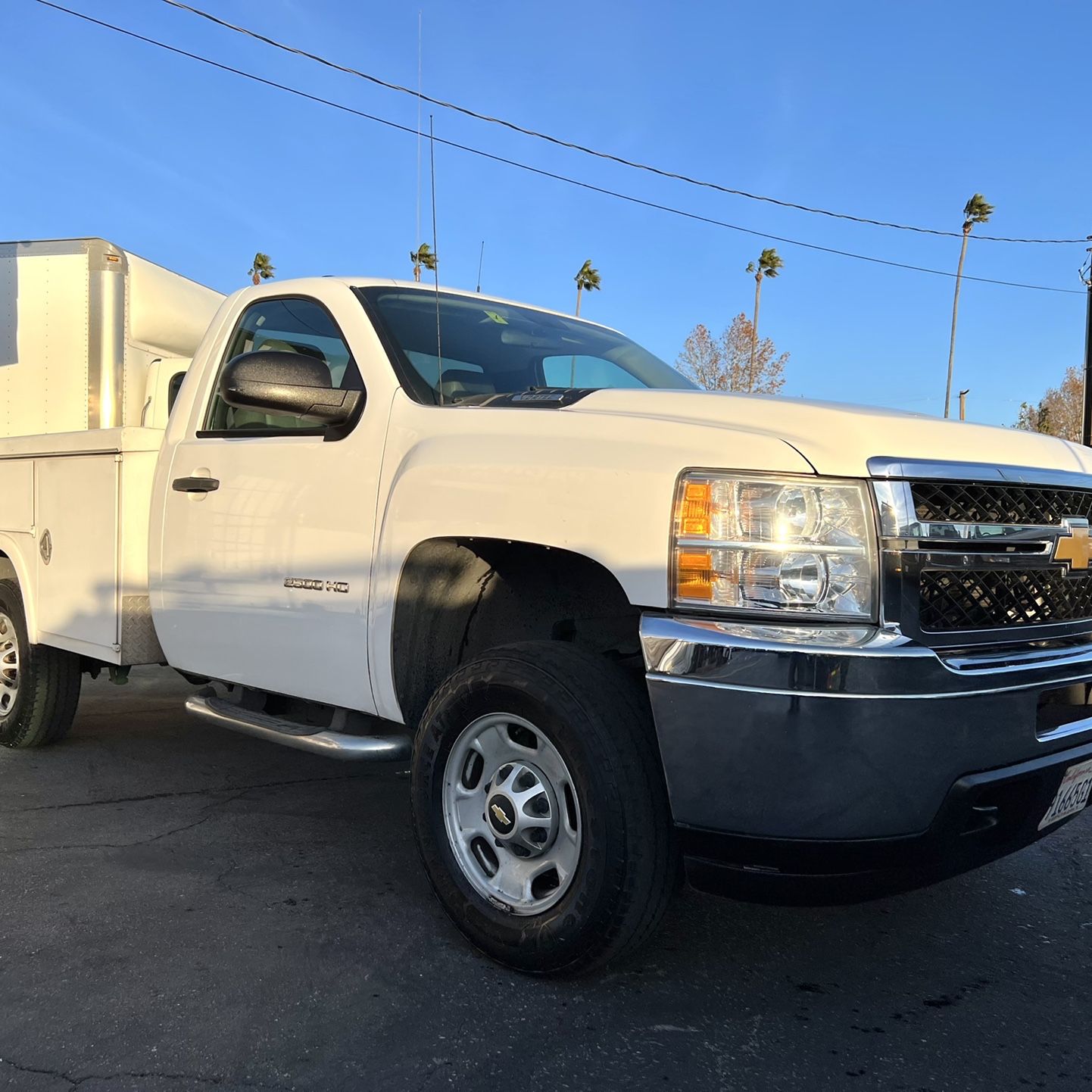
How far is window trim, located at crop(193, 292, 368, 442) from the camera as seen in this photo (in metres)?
3.26

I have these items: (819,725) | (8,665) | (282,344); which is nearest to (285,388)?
(282,344)

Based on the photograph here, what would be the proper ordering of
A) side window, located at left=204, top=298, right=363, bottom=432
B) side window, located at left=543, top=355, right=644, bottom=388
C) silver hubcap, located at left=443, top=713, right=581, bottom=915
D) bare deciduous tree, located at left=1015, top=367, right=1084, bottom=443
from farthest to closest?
bare deciduous tree, located at left=1015, top=367, right=1084, bottom=443 → side window, located at left=543, top=355, right=644, bottom=388 → side window, located at left=204, top=298, right=363, bottom=432 → silver hubcap, located at left=443, top=713, right=581, bottom=915

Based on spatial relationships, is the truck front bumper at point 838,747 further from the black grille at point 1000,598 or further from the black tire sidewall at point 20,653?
the black tire sidewall at point 20,653

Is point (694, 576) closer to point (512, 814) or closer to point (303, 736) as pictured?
point (512, 814)

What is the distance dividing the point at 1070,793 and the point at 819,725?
854 millimetres

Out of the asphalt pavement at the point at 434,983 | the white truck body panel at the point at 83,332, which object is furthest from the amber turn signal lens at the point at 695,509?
the white truck body panel at the point at 83,332

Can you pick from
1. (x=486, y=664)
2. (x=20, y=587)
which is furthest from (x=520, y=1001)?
(x=20, y=587)

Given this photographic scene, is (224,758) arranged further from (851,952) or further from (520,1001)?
(851,952)

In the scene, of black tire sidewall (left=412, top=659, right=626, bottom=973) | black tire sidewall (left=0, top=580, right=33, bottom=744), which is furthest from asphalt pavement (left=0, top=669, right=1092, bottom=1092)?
black tire sidewall (left=0, top=580, right=33, bottom=744)

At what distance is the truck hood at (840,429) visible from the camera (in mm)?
2281

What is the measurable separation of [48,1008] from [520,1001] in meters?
1.17

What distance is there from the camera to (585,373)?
3938 mm

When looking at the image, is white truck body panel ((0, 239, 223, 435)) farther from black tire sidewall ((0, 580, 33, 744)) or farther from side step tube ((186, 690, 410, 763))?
side step tube ((186, 690, 410, 763))

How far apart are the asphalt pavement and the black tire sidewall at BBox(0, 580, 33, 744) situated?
3.70 feet
